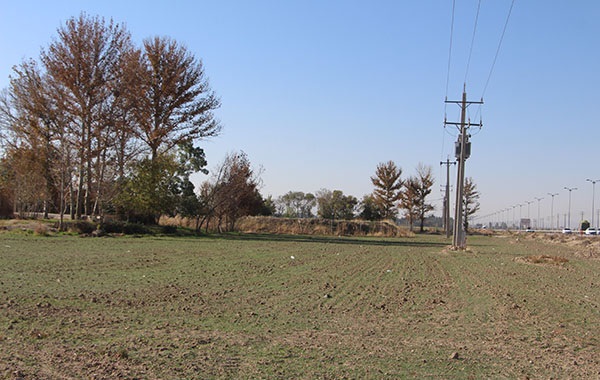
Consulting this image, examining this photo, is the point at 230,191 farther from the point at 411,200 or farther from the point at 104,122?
the point at 411,200

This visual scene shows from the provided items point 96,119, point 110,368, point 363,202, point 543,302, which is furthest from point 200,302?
point 363,202

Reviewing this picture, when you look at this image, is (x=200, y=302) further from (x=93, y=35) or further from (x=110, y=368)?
(x=93, y=35)

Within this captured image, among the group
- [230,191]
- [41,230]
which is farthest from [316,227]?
[41,230]

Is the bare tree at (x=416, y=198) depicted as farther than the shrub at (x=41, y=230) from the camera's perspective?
Yes

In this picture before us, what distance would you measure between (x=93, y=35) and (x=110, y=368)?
35918 mm

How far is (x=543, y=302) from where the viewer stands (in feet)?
41.1

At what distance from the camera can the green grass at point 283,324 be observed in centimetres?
673

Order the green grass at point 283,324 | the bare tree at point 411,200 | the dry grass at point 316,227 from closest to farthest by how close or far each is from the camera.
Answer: the green grass at point 283,324
the dry grass at point 316,227
the bare tree at point 411,200

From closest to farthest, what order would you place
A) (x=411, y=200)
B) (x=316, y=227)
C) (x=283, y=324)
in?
(x=283, y=324), (x=316, y=227), (x=411, y=200)

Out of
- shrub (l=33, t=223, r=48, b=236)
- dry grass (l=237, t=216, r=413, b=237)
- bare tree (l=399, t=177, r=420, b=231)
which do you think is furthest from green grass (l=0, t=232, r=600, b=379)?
bare tree (l=399, t=177, r=420, b=231)

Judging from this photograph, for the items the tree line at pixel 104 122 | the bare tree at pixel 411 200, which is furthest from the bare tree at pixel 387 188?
the tree line at pixel 104 122

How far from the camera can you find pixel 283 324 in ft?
30.3

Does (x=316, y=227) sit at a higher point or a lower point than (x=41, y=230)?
higher

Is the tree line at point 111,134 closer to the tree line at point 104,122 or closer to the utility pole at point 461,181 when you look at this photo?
the tree line at point 104,122
